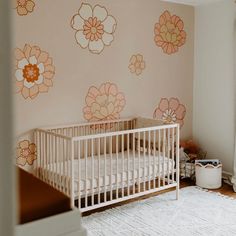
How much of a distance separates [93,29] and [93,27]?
0.07ft

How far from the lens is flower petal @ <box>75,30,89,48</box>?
359cm

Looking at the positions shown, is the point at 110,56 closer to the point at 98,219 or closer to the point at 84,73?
the point at 84,73

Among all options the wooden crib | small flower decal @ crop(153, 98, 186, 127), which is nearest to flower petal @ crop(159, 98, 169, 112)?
small flower decal @ crop(153, 98, 186, 127)

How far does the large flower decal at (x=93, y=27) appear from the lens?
358cm

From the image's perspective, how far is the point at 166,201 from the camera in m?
3.55

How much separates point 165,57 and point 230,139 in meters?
1.30

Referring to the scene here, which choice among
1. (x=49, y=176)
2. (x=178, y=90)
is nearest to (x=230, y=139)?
(x=178, y=90)

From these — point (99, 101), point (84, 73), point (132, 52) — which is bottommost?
point (99, 101)

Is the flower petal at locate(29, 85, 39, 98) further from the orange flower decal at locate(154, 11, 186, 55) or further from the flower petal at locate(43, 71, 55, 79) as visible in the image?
the orange flower decal at locate(154, 11, 186, 55)

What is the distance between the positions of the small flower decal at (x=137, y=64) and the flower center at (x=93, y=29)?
520 mm

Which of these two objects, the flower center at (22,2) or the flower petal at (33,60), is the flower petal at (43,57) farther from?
the flower center at (22,2)

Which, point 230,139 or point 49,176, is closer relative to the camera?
point 49,176

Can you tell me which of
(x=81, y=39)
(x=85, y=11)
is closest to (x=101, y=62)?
(x=81, y=39)

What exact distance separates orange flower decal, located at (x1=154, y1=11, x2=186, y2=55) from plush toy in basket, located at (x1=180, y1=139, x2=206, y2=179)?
47.8 inches
